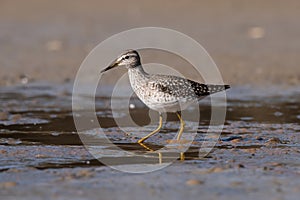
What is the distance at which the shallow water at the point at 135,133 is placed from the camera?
25.2 ft

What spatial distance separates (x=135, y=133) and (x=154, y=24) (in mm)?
10163

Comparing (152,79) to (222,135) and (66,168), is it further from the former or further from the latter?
(66,168)

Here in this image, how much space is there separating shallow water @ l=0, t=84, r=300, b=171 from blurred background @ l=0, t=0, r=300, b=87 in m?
2.01

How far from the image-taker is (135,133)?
952 centimetres

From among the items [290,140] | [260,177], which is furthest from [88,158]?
[290,140]

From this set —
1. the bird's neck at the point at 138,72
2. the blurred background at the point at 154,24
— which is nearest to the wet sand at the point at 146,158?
the bird's neck at the point at 138,72

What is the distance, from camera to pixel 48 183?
657 centimetres

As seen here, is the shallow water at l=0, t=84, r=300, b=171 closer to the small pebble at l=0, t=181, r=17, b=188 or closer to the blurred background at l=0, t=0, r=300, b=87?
the small pebble at l=0, t=181, r=17, b=188

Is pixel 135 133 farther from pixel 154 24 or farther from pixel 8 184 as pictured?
pixel 154 24

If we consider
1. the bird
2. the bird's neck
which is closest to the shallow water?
the bird

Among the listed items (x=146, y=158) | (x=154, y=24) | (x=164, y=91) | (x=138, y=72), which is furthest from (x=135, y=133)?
(x=154, y=24)

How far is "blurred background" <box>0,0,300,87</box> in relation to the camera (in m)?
15.0

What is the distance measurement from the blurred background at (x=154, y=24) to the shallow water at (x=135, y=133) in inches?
79.1

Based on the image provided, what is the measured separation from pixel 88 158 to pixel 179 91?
1.65 m
